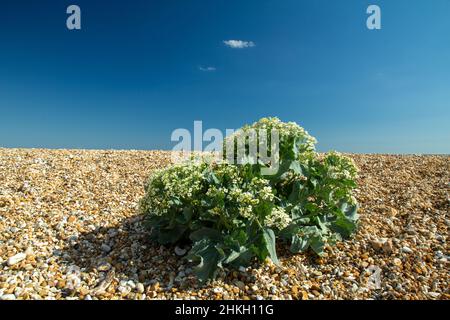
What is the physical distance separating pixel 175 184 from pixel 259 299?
60.7 inches

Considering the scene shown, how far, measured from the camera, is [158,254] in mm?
4695

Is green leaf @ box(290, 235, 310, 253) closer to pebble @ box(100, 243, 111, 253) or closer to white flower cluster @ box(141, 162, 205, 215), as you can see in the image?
white flower cluster @ box(141, 162, 205, 215)

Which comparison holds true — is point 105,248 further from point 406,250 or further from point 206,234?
point 406,250

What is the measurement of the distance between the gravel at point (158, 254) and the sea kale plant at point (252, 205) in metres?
0.24

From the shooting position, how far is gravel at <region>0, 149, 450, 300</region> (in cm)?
403

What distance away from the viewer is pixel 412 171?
819cm

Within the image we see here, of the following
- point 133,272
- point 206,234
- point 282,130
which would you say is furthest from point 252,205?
point 133,272

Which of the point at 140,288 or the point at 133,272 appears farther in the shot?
the point at 133,272

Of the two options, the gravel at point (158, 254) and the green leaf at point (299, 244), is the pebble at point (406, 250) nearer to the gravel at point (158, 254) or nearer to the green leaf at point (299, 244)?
the gravel at point (158, 254)

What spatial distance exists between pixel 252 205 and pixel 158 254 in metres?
1.57

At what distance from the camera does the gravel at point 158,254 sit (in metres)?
4.03
